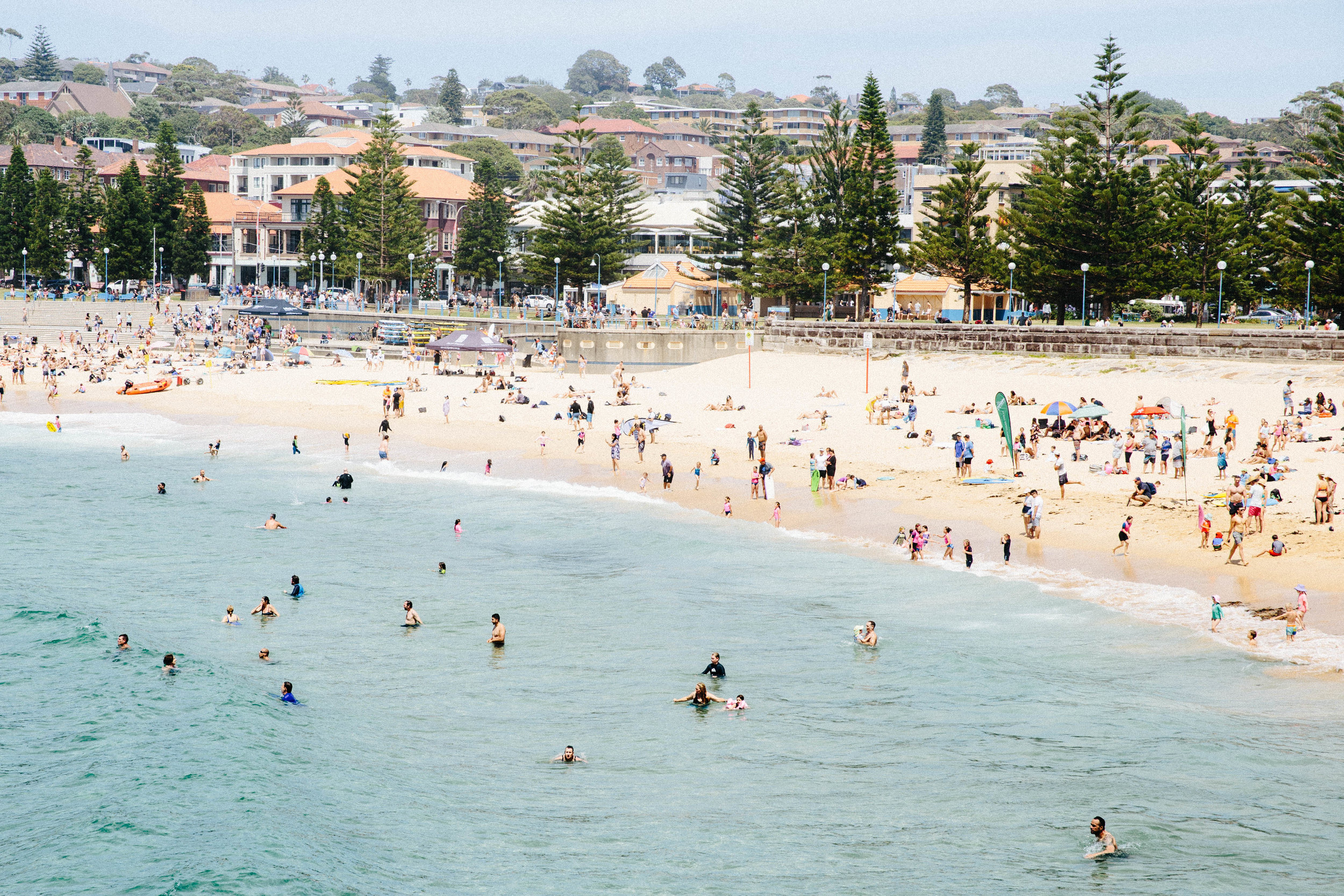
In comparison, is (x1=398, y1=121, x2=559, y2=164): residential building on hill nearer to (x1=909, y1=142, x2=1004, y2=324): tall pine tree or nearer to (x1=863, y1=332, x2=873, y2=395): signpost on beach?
(x1=909, y1=142, x2=1004, y2=324): tall pine tree

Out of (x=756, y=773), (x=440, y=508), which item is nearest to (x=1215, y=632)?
(x=756, y=773)

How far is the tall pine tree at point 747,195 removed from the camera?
54.6m

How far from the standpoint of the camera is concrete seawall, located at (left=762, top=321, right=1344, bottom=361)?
33.9 metres

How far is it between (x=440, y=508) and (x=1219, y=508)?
15.7m

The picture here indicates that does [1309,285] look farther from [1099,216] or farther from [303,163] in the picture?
[303,163]

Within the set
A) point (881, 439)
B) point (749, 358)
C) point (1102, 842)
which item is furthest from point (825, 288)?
point (1102, 842)

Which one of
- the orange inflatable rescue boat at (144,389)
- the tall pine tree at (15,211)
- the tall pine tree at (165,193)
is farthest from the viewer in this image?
the tall pine tree at (15,211)

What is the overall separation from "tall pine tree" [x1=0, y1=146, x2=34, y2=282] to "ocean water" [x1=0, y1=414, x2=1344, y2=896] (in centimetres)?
5488

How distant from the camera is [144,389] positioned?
44594 mm

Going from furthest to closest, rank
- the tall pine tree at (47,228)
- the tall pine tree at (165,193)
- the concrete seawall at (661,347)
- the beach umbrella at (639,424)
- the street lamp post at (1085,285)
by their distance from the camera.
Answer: the tall pine tree at (47,228) < the tall pine tree at (165,193) < the concrete seawall at (661,347) < the street lamp post at (1085,285) < the beach umbrella at (639,424)

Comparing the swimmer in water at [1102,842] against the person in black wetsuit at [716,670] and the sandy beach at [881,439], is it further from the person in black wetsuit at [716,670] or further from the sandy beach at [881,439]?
the sandy beach at [881,439]

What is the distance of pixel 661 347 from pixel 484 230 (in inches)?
976

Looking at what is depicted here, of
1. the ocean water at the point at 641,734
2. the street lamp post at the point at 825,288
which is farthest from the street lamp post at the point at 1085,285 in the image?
the ocean water at the point at 641,734

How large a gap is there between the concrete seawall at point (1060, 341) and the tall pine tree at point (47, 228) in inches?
1812
